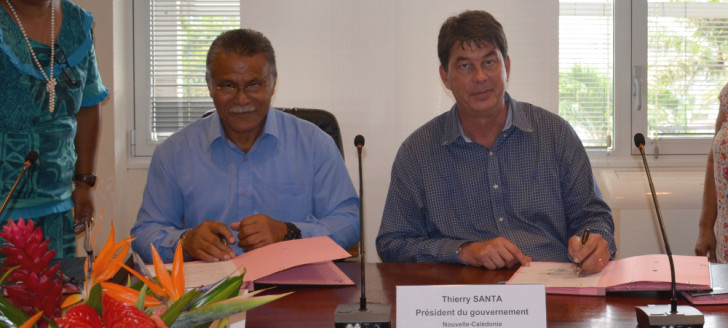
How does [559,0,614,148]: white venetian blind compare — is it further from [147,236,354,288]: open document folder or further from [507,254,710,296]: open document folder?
[147,236,354,288]: open document folder

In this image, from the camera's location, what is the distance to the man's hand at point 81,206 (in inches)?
91.0

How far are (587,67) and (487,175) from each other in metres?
1.66

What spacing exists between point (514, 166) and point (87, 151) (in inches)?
53.5

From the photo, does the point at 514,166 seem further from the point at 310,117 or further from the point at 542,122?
the point at 310,117

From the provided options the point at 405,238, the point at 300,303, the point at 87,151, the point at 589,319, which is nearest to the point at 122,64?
the point at 87,151

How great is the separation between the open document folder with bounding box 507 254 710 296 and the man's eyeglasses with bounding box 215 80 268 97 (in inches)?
36.7

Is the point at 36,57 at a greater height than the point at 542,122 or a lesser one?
greater

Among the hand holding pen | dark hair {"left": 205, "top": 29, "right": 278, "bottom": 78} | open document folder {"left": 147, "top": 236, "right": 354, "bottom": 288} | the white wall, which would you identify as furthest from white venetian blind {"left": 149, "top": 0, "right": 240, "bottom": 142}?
the hand holding pen

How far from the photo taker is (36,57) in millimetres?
2121

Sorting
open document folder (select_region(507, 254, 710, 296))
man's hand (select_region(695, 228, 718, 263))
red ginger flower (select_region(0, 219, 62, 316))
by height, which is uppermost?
red ginger flower (select_region(0, 219, 62, 316))

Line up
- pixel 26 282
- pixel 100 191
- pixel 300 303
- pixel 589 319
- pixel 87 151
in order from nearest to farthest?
pixel 26 282
pixel 589 319
pixel 300 303
pixel 87 151
pixel 100 191

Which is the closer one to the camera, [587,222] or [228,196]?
[587,222]

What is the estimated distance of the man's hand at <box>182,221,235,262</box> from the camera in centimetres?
179

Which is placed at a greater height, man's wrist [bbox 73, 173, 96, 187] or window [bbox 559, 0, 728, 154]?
window [bbox 559, 0, 728, 154]
